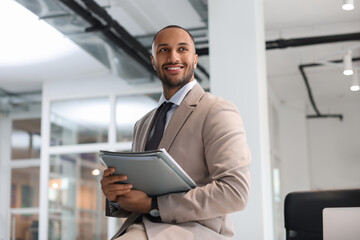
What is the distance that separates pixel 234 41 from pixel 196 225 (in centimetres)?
327

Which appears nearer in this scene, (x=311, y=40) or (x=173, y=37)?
(x=173, y=37)

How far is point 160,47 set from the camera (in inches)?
64.9

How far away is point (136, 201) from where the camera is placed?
1.47m

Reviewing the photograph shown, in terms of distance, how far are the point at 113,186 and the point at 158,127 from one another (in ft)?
0.79

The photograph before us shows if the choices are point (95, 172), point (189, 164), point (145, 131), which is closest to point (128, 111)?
point (95, 172)

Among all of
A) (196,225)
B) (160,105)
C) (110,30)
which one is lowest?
(196,225)

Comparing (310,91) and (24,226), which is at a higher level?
(310,91)

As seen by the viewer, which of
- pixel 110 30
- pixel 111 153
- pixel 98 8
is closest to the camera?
pixel 111 153

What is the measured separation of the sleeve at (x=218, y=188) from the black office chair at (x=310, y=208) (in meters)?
0.34

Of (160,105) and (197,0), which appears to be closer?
(160,105)

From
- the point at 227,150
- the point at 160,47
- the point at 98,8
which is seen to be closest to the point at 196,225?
the point at 227,150

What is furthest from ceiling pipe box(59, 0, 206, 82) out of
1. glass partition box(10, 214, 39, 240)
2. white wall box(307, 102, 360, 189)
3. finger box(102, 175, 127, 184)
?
white wall box(307, 102, 360, 189)

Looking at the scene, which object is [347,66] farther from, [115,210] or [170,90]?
[115,210]

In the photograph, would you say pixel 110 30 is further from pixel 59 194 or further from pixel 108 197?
pixel 108 197
